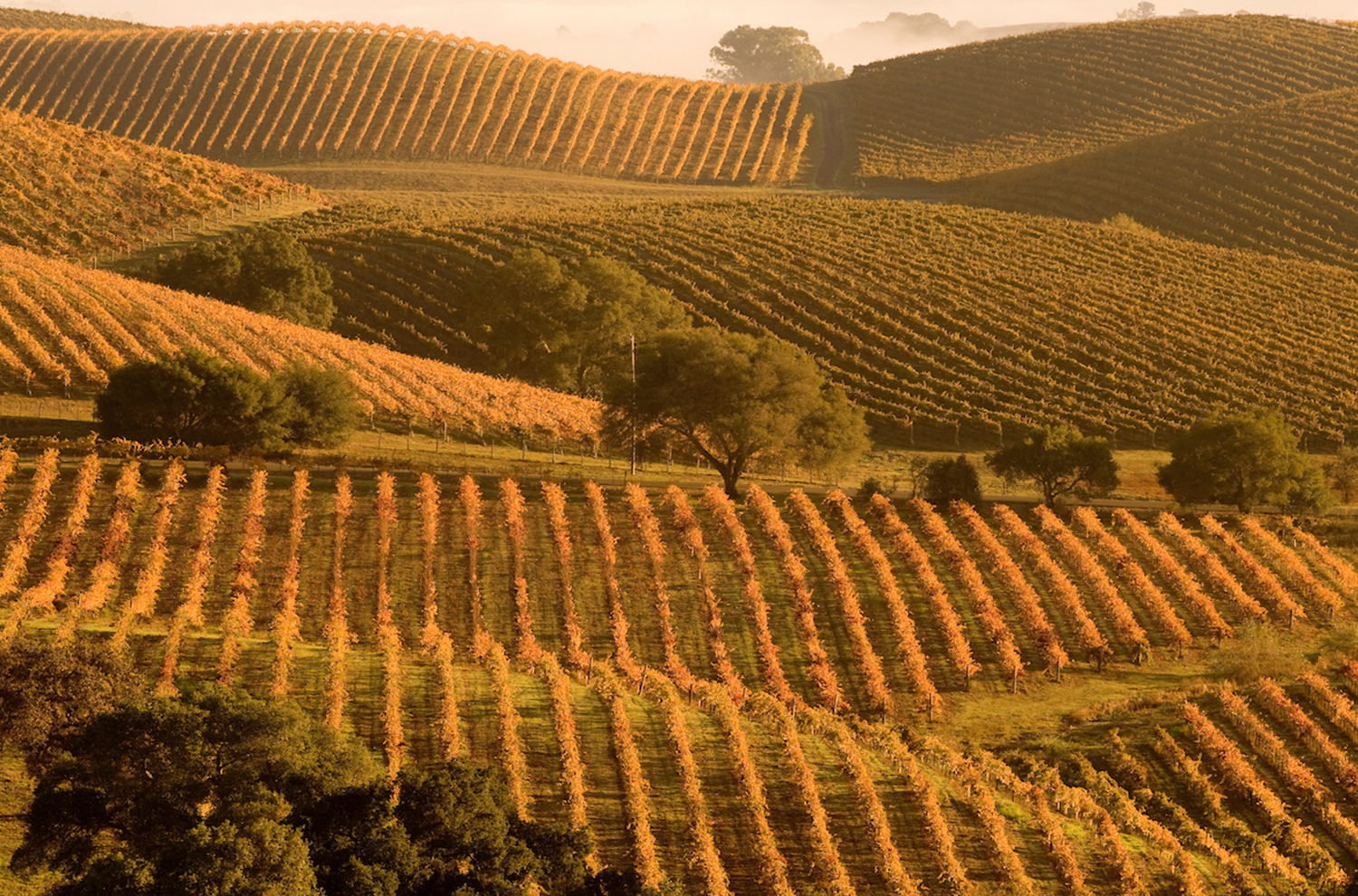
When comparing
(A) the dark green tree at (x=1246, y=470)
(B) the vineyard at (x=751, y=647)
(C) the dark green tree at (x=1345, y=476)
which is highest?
(A) the dark green tree at (x=1246, y=470)

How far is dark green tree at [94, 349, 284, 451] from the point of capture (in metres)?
63.4

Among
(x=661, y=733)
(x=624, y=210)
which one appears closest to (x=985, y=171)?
(x=624, y=210)

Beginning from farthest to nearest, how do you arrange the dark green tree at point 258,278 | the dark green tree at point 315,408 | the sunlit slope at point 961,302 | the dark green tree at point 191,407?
the dark green tree at point 258,278 → the sunlit slope at point 961,302 → the dark green tree at point 315,408 → the dark green tree at point 191,407

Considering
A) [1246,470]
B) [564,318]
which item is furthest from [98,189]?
[1246,470]

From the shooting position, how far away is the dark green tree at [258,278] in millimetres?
95375

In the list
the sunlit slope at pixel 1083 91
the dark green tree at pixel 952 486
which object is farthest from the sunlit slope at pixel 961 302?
the sunlit slope at pixel 1083 91

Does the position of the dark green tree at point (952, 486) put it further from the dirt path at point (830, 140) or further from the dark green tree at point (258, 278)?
the dirt path at point (830, 140)

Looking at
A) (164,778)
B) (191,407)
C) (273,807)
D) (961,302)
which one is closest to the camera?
(273,807)

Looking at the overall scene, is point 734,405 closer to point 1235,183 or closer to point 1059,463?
point 1059,463

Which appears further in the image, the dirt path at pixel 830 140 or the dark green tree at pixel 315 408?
the dirt path at pixel 830 140

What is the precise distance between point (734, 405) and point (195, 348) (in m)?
30.8

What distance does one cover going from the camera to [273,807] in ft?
102

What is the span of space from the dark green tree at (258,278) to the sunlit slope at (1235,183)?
72373 mm

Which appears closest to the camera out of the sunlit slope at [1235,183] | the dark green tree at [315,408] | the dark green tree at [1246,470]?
the dark green tree at [315,408]
